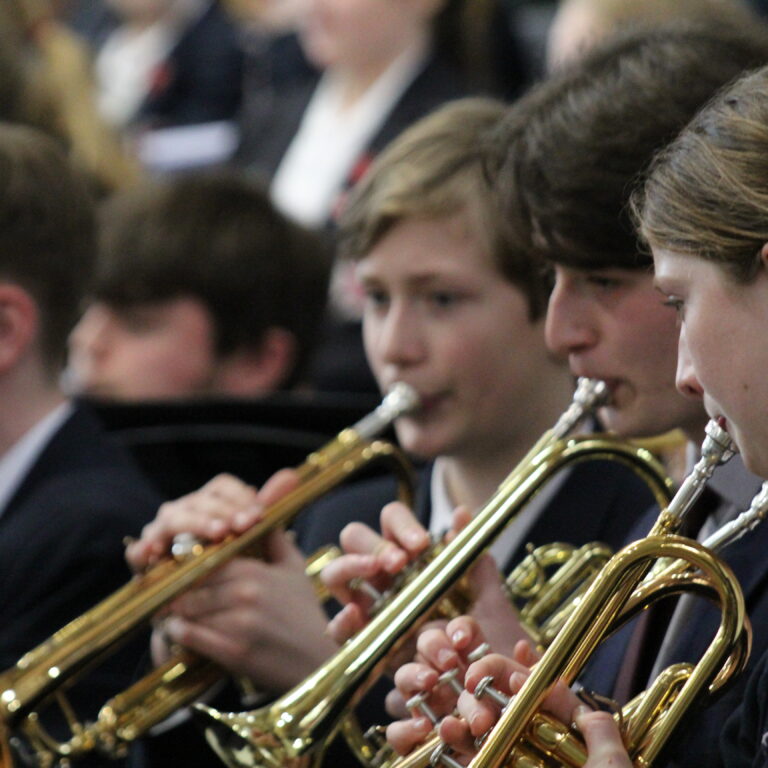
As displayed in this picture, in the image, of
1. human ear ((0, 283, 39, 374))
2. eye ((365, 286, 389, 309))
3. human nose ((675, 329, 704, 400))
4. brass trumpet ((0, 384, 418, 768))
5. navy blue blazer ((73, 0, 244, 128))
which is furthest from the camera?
navy blue blazer ((73, 0, 244, 128))

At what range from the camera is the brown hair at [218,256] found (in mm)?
2984

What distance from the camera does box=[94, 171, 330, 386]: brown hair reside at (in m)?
2.98

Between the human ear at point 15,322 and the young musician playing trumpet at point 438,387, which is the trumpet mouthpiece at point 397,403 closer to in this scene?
the young musician playing trumpet at point 438,387

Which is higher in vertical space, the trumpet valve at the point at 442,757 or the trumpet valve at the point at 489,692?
the trumpet valve at the point at 489,692

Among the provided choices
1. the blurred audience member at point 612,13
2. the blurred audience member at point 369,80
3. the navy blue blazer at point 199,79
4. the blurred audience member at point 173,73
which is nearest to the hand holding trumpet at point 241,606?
the blurred audience member at point 612,13

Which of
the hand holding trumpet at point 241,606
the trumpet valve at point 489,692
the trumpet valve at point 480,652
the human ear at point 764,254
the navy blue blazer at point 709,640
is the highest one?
the human ear at point 764,254

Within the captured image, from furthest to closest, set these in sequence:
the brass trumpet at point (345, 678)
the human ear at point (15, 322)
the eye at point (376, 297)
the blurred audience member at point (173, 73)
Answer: the blurred audience member at point (173, 73) → the human ear at point (15, 322) → the eye at point (376, 297) → the brass trumpet at point (345, 678)

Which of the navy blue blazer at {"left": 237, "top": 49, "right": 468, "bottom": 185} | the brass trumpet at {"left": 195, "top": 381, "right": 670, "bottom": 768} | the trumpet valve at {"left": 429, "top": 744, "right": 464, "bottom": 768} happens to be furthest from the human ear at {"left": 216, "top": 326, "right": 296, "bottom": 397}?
the trumpet valve at {"left": 429, "top": 744, "right": 464, "bottom": 768}

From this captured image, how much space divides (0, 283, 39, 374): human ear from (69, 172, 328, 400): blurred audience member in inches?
21.4

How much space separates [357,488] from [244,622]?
470mm

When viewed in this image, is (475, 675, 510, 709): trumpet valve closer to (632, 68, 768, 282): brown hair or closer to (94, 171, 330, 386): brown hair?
(632, 68, 768, 282): brown hair

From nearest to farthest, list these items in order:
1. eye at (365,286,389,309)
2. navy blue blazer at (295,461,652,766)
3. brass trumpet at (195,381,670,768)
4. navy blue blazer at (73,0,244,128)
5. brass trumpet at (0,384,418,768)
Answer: brass trumpet at (195,381,670,768) < brass trumpet at (0,384,418,768) < navy blue blazer at (295,461,652,766) < eye at (365,286,389,309) < navy blue blazer at (73,0,244,128)

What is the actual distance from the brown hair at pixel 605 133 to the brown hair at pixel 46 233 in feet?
2.91

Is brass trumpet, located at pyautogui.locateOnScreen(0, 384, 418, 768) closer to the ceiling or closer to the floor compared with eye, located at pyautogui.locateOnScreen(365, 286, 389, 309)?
closer to the floor
